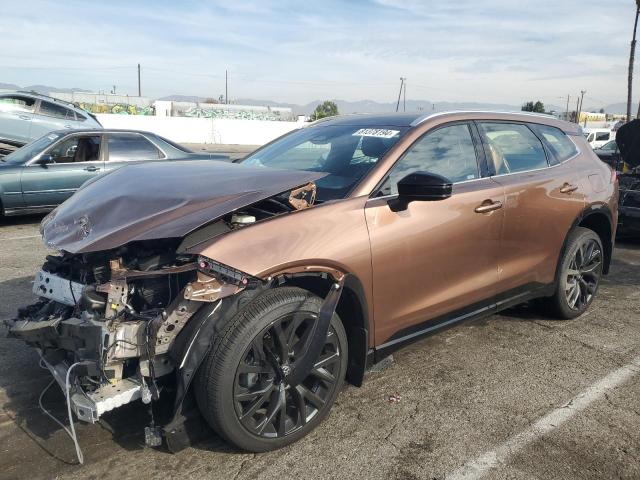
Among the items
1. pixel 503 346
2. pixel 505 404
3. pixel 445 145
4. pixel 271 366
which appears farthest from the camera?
pixel 503 346

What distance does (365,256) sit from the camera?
9.95ft

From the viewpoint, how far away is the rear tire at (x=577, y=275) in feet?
14.9

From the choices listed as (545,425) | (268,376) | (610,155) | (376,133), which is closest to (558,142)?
(376,133)

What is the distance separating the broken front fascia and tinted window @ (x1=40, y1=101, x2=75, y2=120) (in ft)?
41.6

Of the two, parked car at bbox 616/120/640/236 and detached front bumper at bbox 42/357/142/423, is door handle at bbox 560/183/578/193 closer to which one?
detached front bumper at bbox 42/357/142/423

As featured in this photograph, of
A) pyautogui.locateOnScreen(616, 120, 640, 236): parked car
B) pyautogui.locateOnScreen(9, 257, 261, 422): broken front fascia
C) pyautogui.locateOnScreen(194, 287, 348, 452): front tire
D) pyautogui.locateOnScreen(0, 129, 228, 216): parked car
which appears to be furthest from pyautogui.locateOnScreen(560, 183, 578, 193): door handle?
pyautogui.locateOnScreen(0, 129, 228, 216): parked car

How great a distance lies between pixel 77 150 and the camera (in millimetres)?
8828

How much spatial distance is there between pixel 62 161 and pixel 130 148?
1.05 meters

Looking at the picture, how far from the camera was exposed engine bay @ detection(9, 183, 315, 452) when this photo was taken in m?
2.53

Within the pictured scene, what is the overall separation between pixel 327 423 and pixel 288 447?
1.01 ft

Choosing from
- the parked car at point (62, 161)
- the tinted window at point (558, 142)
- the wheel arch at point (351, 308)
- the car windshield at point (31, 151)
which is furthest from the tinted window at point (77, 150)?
the wheel arch at point (351, 308)

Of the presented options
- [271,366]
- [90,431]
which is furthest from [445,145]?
[90,431]

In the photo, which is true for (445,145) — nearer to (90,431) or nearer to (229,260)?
(229,260)

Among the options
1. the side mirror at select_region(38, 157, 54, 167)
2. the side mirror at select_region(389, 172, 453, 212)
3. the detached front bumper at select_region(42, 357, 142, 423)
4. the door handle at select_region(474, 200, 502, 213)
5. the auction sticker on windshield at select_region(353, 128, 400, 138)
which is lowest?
the detached front bumper at select_region(42, 357, 142, 423)
